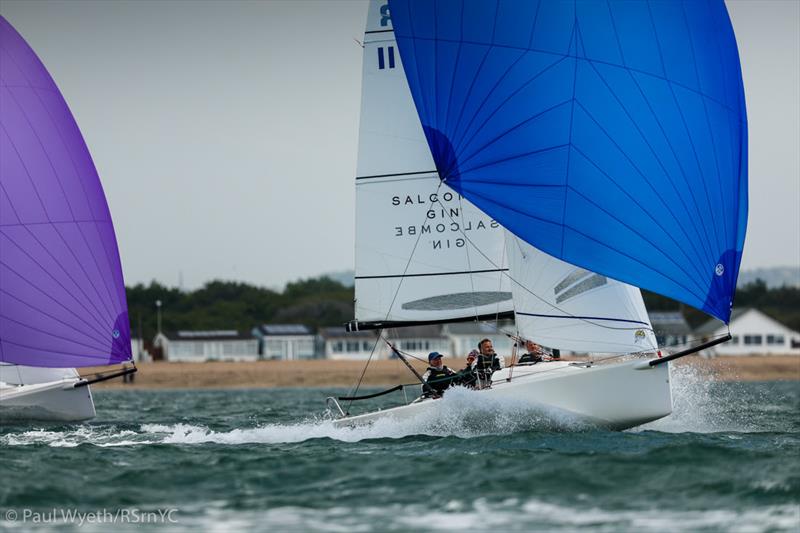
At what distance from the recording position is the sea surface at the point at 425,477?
42.6 ft

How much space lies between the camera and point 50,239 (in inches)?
1008

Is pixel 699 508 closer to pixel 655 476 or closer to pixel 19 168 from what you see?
pixel 655 476

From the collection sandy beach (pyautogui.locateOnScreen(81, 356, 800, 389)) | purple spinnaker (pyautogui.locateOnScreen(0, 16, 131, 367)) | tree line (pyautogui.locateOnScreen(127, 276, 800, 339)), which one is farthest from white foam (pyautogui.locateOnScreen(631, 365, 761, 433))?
tree line (pyautogui.locateOnScreen(127, 276, 800, 339))

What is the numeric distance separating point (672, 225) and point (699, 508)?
6.36 metres

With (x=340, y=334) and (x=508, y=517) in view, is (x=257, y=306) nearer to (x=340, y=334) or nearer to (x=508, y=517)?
(x=340, y=334)

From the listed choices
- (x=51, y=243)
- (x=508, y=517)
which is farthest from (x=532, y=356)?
(x=51, y=243)

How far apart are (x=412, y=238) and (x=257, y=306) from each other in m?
80.6

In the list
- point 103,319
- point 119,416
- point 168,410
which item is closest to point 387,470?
point 103,319

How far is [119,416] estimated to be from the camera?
30.9 meters

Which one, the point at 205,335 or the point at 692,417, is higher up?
the point at 205,335

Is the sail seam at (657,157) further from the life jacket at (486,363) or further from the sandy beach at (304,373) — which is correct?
the sandy beach at (304,373)

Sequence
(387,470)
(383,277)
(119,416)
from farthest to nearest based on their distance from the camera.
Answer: (119,416), (383,277), (387,470)

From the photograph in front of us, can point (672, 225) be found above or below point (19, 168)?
below

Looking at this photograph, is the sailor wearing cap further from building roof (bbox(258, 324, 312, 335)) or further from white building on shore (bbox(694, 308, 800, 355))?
building roof (bbox(258, 324, 312, 335))
